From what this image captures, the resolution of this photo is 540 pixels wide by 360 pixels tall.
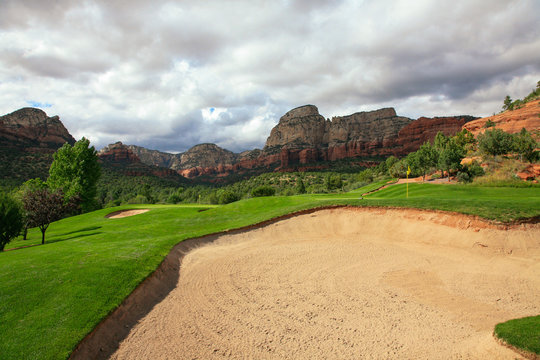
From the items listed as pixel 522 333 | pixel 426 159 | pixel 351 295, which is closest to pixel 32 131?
pixel 426 159

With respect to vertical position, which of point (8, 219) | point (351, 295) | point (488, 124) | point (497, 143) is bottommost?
point (351, 295)

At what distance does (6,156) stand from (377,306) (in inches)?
4071

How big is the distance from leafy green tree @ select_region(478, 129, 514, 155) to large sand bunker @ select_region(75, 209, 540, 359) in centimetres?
3847

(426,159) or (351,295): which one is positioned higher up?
(426,159)

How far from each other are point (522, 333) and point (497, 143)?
4774cm

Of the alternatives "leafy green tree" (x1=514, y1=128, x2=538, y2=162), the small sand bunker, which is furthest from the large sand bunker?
"leafy green tree" (x1=514, y1=128, x2=538, y2=162)

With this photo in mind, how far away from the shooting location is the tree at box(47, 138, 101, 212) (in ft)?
120

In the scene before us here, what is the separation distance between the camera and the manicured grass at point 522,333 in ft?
16.7

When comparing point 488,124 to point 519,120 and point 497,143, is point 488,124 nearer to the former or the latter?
point 519,120

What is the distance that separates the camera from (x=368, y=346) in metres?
5.94

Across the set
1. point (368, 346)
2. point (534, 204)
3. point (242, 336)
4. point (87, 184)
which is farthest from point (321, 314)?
point (87, 184)

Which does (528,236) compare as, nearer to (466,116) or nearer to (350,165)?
(350,165)

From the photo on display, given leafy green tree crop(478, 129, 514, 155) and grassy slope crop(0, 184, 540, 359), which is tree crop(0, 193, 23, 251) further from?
leafy green tree crop(478, 129, 514, 155)

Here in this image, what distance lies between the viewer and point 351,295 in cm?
827
